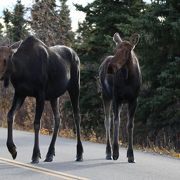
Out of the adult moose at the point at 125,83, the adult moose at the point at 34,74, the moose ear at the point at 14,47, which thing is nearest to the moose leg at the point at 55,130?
the adult moose at the point at 34,74

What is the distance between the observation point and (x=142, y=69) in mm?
19891

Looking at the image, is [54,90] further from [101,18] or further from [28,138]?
[101,18]

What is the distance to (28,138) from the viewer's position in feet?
49.8

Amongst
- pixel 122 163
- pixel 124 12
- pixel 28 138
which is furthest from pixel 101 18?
pixel 122 163

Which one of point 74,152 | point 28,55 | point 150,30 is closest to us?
point 28,55

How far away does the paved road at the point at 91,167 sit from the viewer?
29.7 ft

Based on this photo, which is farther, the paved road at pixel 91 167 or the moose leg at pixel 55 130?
the moose leg at pixel 55 130

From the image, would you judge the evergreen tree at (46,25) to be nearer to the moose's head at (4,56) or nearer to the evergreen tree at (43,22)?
the evergreen tree at (43,22)

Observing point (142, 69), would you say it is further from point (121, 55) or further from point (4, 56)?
point (4, 56)

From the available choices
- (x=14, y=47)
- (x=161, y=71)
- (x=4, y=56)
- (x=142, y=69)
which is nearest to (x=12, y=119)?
(x=4, y=56)

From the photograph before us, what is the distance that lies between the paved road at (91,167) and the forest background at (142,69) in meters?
3.33

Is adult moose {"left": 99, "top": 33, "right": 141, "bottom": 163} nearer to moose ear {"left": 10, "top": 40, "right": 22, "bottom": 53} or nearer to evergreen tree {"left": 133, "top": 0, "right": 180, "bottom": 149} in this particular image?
moose ear {"left": 10, "top": 40, "right": 22, "bottom": 53}

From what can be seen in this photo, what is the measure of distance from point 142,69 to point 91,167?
1023 cm

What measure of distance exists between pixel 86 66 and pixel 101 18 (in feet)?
6.73
